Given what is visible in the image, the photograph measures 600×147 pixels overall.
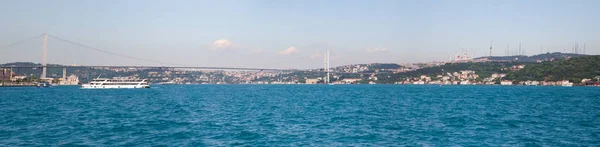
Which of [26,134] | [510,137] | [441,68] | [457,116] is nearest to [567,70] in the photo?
[441,68]

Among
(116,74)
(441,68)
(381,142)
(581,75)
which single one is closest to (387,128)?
(381,142)

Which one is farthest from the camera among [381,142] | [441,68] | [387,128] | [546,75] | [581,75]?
[441,68]

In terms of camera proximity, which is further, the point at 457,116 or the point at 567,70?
the point at 567,70

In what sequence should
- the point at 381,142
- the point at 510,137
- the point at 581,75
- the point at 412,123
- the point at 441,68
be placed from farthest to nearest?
the point at 441,68, the point at 581,75, the point at 412,123, the point at 510,137, the point at 381,142

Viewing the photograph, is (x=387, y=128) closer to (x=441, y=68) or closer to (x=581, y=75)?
(x=581, y=75)

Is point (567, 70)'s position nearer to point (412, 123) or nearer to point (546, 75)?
point (546, 75)

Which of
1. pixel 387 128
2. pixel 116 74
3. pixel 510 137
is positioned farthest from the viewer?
pixel 116 74
